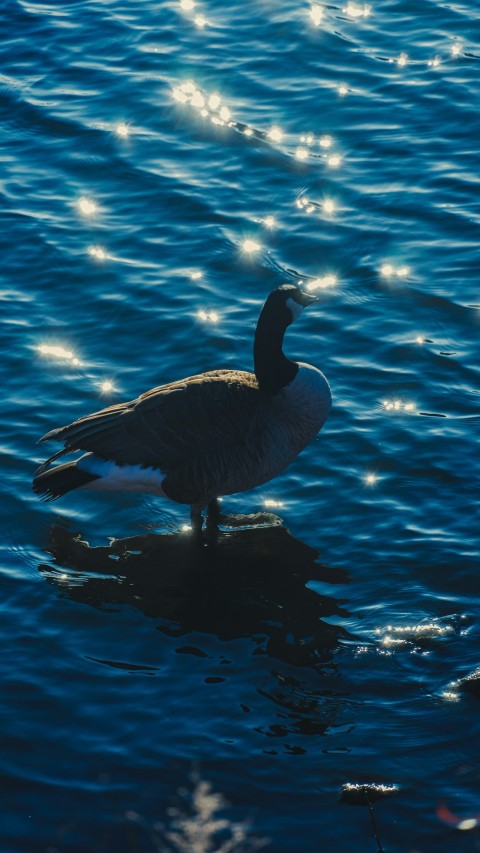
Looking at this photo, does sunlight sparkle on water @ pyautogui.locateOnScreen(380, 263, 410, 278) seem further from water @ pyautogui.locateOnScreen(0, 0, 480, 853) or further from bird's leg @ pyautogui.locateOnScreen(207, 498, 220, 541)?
bird's leg @ pyautogui.locateOnScreen(207, 498, 220, 541)

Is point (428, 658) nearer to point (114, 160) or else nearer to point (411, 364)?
point (411, 364)

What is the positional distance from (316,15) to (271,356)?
1181 cm

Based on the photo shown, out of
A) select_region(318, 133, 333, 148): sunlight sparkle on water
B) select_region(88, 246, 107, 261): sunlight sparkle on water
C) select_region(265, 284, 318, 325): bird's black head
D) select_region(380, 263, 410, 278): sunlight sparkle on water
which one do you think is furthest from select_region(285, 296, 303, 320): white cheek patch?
select_region(318, 133, 333, 148): sunlight sparkle on water

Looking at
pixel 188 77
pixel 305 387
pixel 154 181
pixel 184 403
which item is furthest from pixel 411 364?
pixel 188 77

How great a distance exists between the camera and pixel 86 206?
16.0 meters

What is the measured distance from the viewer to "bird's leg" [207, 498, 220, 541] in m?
10.8

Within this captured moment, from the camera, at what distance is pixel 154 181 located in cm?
1627

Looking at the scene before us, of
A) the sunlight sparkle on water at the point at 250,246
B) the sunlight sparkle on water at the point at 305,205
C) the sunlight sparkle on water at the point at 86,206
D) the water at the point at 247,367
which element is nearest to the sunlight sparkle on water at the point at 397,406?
the water at the point at 247,367

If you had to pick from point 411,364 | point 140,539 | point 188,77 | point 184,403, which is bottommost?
point 140,539

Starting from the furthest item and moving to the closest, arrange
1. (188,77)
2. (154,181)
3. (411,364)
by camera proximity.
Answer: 1. (188,77)
2. (154,181)
3. (411,364)

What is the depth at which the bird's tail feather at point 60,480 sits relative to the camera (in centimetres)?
1037

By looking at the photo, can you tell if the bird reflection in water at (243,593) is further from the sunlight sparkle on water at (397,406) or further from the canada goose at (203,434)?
the sunlight sparkle on water at (397,406)

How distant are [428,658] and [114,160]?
10.2 meters

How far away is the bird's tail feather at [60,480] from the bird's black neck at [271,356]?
174cm
